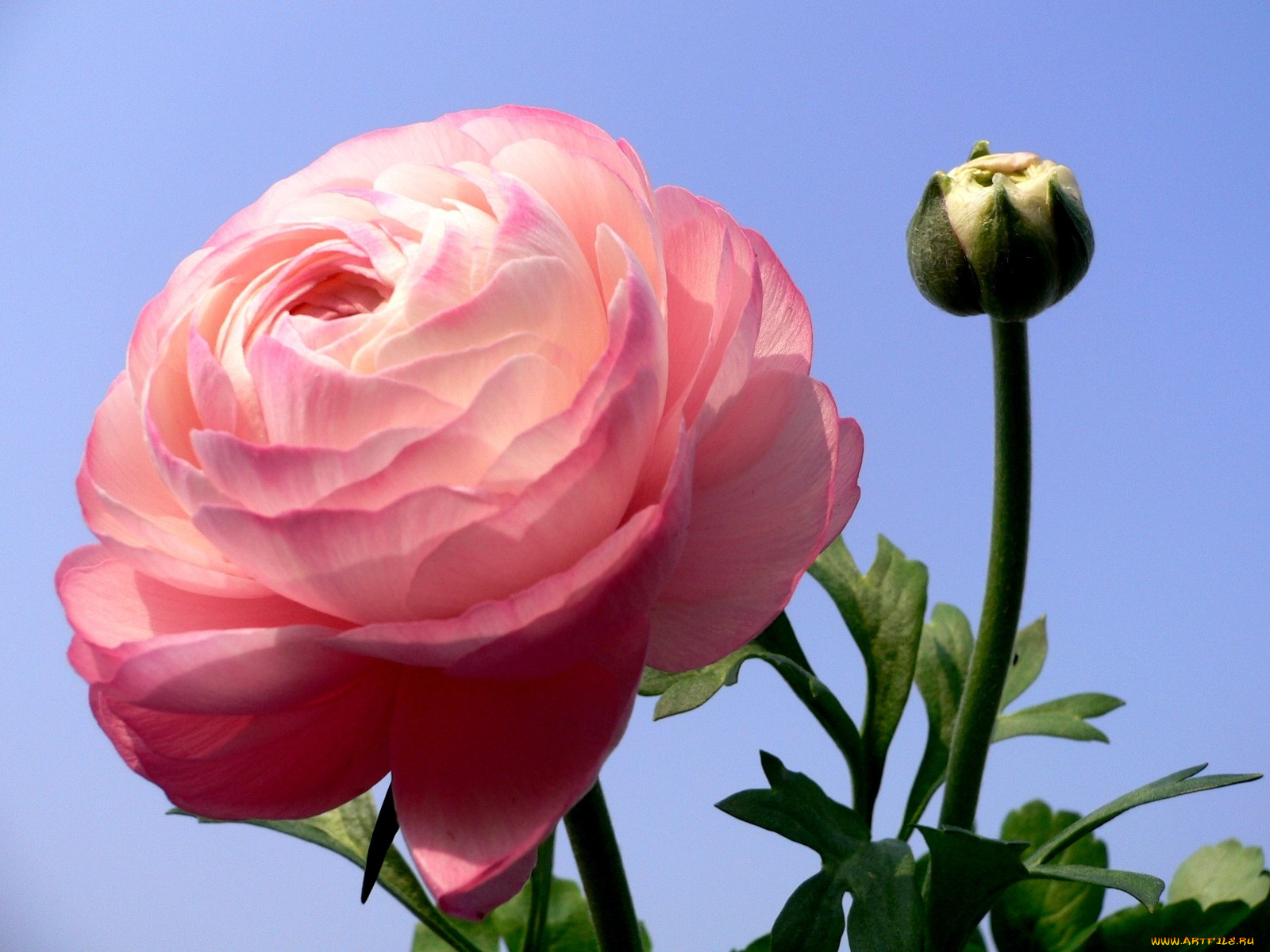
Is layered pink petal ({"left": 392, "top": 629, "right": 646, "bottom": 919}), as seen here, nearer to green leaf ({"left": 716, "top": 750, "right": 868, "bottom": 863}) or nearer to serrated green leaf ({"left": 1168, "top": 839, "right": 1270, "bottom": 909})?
green leaf ({"left": 716, "top": 750, "right": 868, "bottom": 863})

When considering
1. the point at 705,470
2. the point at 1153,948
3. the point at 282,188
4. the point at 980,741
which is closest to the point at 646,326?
the point at 705,470

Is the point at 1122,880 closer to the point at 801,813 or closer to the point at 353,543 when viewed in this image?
the point at 801,813

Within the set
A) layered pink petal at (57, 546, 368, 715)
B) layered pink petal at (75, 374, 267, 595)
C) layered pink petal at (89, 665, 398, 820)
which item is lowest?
layered pink petal at (89, 665, 398, 820)

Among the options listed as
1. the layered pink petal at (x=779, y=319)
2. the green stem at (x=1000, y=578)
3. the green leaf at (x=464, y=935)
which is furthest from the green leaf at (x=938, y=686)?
the layered pink petal at (x=779, y=319)

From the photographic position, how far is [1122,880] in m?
0.44

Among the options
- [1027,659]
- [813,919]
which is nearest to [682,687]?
[813,919]

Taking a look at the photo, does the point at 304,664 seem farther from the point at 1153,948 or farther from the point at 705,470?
the point at 1153,948

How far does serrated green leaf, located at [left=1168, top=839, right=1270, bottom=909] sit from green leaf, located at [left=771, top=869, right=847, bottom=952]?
0.34 meters

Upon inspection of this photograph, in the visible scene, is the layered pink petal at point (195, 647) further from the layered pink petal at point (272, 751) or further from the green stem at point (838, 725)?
the green stem at point (838, 725)

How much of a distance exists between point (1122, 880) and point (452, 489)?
0.31 meters

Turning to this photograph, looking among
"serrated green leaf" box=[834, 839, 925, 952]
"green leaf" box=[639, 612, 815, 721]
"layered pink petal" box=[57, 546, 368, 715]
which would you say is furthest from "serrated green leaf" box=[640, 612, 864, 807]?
"layered pink petal" box=[57, 546, 368, 715]

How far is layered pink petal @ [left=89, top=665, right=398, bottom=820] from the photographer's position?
0.34 metres

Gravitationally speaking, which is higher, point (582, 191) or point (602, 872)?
point (582, 191)

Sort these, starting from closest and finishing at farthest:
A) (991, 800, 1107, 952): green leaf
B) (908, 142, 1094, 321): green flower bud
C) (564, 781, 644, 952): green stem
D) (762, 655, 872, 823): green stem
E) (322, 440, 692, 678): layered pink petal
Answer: (322, 440, 692, 678): layered pink petal → (564, 781, 644, 952): green stem → (908, 142, 1094, 321): green flower bud → (762, 655, 872, 823): green stem → (991, 800, 1107, 952): green leaf
